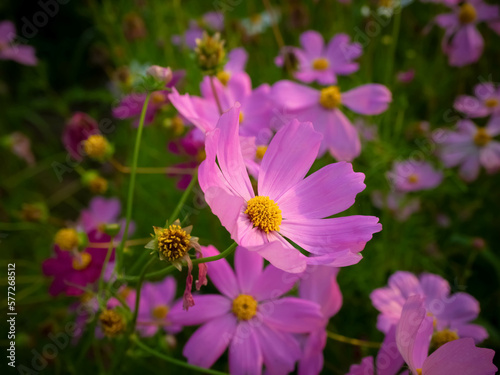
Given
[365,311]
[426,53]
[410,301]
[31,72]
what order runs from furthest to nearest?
[31,72] < [426,53] < [365,311] < [410,301]

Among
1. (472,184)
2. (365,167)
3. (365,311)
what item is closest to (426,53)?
(472,184)

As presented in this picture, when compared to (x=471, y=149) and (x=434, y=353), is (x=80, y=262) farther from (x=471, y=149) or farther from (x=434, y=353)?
(x=471, y=149)

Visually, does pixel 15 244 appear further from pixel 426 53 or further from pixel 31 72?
pixel 426 53

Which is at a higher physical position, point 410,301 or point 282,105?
point 282,105

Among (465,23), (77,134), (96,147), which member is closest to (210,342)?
(96,147)

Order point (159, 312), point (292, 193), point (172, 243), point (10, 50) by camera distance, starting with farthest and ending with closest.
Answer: point (10, 50) < point (159, 312) < point (292, 193) < point (172, 243)

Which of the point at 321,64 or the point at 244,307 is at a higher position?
the point at 321,64
